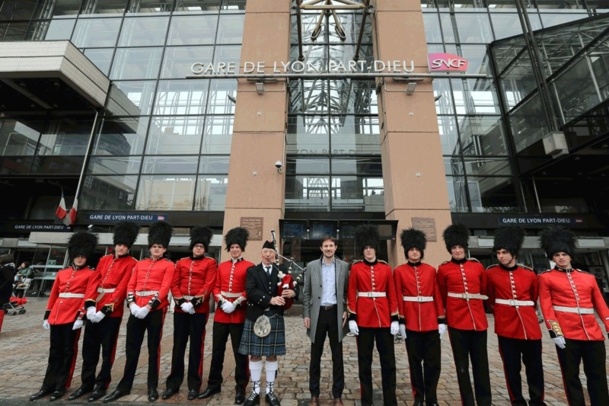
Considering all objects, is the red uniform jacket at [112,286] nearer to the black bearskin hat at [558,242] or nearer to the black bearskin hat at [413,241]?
the black bearskin hat at [413,241]

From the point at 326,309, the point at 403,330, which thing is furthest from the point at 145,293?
the point at 403,330

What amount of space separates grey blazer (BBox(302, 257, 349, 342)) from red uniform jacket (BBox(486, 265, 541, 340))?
2072 millimetres

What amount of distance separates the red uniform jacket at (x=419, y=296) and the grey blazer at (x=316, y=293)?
0.78m

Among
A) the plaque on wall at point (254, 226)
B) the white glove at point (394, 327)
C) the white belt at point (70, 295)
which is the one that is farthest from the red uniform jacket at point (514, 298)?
the plaque on wall at point (254, 226)

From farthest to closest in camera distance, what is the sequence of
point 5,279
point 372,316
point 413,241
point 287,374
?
point 5,279, point 287,374, point 413,241, point 372,316

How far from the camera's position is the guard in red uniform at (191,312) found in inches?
172

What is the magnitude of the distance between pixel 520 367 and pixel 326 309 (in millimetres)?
2606

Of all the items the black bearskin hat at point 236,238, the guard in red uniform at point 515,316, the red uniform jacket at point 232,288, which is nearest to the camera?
the guard in red uniform at point 515,316

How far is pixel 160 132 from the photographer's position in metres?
17.3

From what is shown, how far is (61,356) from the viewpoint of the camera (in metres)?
4.44

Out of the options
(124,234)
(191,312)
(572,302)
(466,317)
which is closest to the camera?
(572,302)

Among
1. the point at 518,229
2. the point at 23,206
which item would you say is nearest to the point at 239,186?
the point at 518,229

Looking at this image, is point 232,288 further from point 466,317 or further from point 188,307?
point 466,317

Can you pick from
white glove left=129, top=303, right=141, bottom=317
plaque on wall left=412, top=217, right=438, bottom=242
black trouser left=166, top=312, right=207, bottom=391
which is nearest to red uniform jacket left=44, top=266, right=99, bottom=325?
white glove left=129, top=303, right=141, bottom=317
